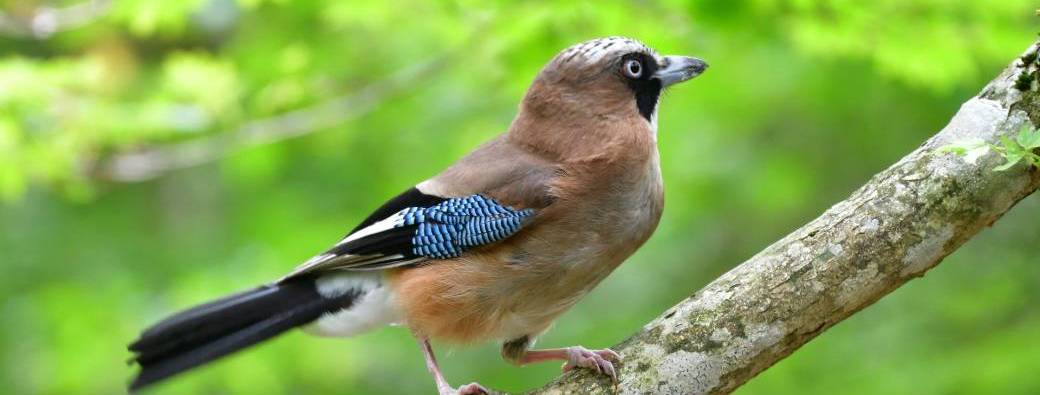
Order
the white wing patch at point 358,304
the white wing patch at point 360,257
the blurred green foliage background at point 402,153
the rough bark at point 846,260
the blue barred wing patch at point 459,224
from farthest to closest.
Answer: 1. the blurred green foliage background at point 402,153
2. the white wing patch at point 358,304
3. the white wing patch at point 360,257
4. the blue barred wing patch at point 459,224
5. the rough bark at point 846,260

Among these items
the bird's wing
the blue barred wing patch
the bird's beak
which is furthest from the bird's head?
the blue barred wing patch

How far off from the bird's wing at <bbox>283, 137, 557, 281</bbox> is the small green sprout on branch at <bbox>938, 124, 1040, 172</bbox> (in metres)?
1.68

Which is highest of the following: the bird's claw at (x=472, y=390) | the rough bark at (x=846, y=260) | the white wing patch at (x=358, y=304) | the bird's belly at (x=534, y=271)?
the white wing patch at (x=358, y=304)

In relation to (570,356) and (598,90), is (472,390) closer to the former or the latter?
(570,356)

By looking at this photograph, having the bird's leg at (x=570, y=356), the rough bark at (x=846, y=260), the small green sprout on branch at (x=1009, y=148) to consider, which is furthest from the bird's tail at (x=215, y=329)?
the small green sprout on branch at (x=1009, y=148)

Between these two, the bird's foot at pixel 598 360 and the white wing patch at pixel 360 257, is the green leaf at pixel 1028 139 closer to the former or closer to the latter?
the bird's foot at pixel 598 360

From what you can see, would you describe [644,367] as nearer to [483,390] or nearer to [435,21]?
[483,390]

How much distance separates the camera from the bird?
4488 millimetres

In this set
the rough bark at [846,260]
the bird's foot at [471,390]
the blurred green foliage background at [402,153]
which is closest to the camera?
the rough bark at [846,260]

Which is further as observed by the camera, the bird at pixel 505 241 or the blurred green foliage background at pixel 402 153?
the blurred green foliage background at pixel 402 153

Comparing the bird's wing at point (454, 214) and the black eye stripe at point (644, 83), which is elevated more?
the black eye stripe at point (644, 83)

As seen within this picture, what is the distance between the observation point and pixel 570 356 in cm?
425

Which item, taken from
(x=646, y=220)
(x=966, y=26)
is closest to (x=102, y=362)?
(x=646, y=220)

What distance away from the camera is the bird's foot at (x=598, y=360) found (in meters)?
3.87
